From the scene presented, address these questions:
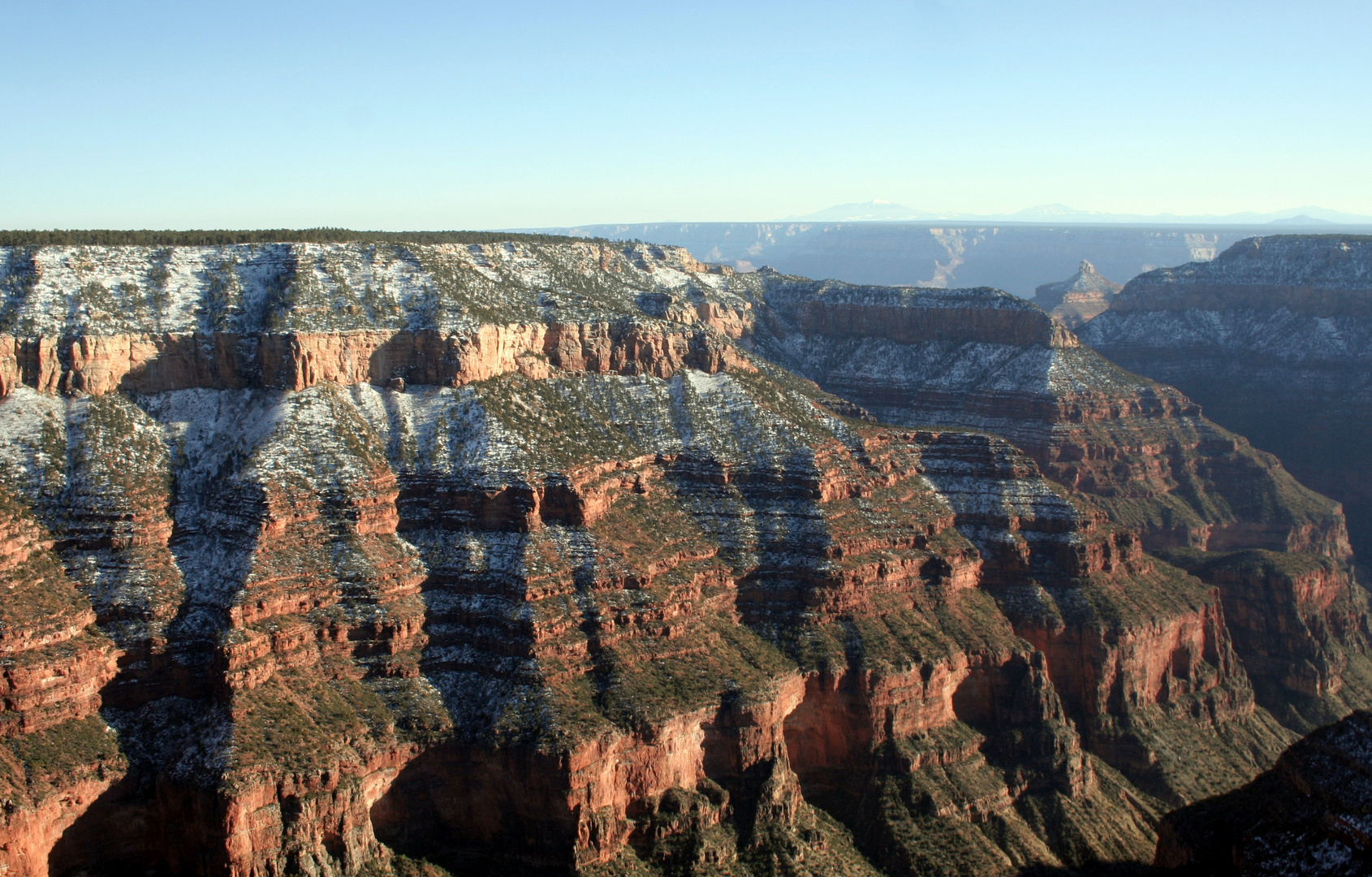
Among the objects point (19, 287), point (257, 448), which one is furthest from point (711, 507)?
point (19, 287)

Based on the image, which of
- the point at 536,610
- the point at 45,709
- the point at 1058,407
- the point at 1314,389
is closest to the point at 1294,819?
the point at 536,610

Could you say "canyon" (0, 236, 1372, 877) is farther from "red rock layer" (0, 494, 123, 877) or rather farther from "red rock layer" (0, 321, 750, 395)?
"red rock layer" (0, 321, 750, 395)

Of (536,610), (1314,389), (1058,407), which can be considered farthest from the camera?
(1314,389)

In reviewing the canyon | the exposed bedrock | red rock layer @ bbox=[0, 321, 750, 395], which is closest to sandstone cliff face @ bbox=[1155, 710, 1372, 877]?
the canyon

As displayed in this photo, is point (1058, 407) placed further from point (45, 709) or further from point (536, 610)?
point (45, 709)

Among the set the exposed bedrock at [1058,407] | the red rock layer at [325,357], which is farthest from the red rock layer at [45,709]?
the exposed bedrock at [1058,407]

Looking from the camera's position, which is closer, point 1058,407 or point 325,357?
point 325,357

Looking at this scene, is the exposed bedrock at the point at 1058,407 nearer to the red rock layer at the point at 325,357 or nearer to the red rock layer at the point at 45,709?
the red rock layer at the point at 325,357

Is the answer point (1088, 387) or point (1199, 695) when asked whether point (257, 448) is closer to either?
point (1199, 695)
